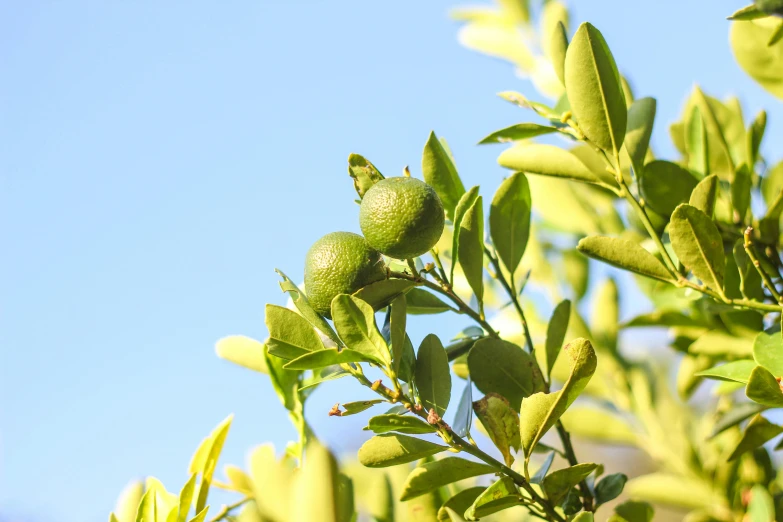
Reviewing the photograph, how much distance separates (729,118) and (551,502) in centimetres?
104

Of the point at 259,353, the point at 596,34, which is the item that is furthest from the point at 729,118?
the point at 259,353

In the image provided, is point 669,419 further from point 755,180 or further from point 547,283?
point 755,180

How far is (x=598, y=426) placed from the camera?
1997 mm

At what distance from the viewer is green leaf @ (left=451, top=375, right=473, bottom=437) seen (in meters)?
1.08

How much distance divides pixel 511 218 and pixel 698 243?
32cm

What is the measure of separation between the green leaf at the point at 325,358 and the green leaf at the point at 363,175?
30 cm

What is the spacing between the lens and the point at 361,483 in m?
1.53

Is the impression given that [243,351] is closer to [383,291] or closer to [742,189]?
[383,291]

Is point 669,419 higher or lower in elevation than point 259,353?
lower

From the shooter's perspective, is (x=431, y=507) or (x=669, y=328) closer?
(x=431, y=507)

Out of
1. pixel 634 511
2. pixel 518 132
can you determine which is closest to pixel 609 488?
pixel 634 511

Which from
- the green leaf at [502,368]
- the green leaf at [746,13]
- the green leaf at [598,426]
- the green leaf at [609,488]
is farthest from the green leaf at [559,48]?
the green leaf at [598,426]

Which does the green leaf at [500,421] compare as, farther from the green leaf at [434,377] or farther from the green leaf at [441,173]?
the green leaf at [441,173]

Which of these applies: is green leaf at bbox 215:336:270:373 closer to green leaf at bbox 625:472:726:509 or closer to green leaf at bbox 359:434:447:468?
green leaf at bbox 359:434:447:468
